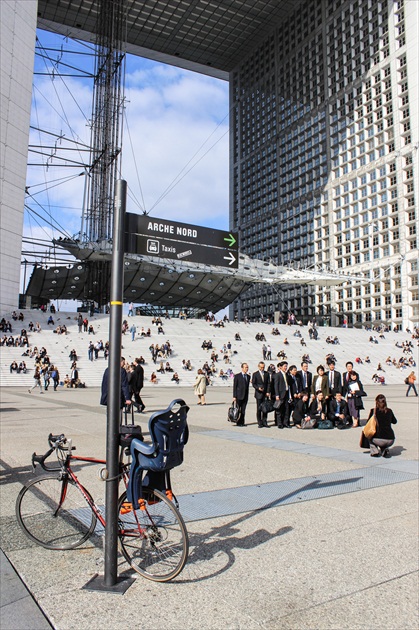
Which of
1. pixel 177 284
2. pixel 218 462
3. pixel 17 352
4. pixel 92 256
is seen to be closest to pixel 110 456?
pixel 218 462

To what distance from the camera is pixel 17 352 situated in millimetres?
32844

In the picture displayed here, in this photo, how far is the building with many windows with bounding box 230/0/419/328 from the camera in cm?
7212

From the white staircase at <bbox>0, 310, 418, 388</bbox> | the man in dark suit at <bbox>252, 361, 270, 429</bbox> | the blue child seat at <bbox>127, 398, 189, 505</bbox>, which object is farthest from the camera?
the white staircase at <bbox>0, 310, 418, 388</bbox>

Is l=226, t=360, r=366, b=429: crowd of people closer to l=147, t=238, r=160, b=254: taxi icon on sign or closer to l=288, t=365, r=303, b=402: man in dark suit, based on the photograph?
l=288, t=365, r=303, b=402: man in dark suit

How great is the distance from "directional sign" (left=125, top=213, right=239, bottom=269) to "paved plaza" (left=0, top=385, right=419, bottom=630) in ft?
7.06

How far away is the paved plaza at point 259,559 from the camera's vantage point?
275 centimetres

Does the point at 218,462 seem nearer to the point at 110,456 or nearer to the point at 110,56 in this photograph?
the point at 110,456

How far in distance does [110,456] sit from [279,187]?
99912mm

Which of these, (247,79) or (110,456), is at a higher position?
(247,79)

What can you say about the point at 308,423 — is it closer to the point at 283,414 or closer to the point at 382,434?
the point at 283,414

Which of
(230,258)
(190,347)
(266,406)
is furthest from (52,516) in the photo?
(190,347)

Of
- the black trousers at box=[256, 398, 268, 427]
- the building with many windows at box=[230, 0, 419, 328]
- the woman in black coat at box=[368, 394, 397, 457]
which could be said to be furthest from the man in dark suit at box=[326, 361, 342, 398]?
the building with many windows at box=[230, 0, 419, 328]

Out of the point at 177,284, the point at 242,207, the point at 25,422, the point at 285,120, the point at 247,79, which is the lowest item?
the point at 25,422

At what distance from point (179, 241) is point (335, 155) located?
292ft
